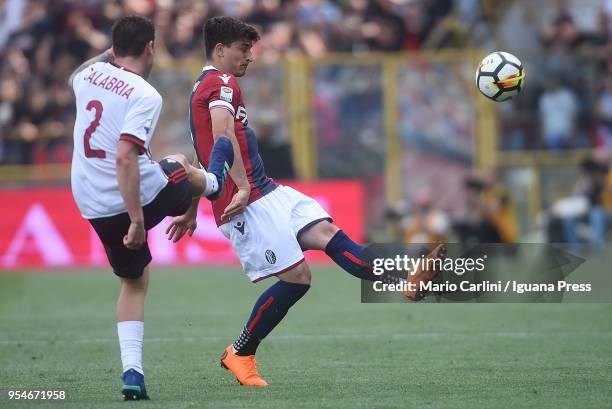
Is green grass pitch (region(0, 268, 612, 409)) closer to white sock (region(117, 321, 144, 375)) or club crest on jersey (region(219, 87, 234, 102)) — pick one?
white sock (region(117, 321, 144, 375))

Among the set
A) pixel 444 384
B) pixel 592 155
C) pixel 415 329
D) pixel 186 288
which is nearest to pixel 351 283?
pixel 186 288

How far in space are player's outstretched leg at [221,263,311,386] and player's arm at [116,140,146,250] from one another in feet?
4.34

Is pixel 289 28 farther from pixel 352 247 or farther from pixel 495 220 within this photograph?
pixel 352 247

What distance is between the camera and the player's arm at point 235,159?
7484 mm

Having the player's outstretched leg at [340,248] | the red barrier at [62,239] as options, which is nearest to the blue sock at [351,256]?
the player's outstretched leg at [340,248]

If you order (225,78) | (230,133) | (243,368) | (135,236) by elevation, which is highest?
(225,78)

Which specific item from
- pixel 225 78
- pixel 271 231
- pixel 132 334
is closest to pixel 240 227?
pixel 271 231

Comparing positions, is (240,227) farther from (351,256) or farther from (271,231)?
(351,256)

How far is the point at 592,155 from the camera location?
20.1 metres

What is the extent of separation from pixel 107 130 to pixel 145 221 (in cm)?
58

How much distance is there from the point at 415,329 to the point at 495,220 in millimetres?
8008

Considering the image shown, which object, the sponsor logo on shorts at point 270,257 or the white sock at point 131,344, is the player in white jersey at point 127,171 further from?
the sponsor logo on shorts at point 270,257

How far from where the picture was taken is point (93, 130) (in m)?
6.79

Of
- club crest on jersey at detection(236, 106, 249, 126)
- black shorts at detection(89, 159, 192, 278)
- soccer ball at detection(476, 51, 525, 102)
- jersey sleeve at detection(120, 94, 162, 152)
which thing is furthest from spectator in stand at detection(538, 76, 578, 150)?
jersey sleeve at detection(120, 94, 162, 152)
